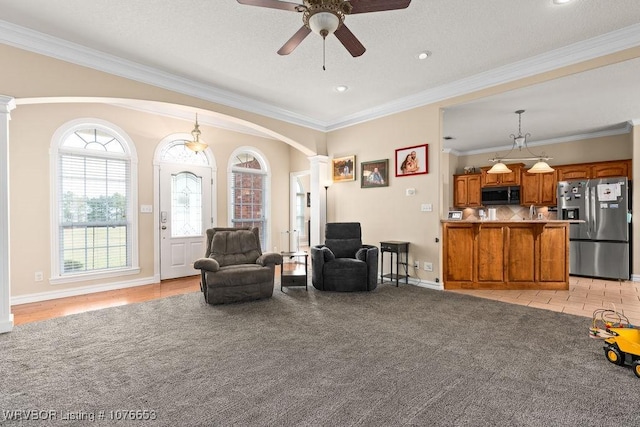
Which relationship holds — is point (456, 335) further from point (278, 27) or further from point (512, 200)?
point (512, 200)

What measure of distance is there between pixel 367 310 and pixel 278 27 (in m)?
3.08

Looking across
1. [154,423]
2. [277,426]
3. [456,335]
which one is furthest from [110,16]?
[456,335]

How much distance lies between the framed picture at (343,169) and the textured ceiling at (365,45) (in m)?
1.03

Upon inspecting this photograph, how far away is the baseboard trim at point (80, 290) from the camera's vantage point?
163 inches

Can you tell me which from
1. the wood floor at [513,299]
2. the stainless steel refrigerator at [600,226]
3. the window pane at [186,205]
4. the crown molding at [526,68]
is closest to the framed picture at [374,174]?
the crown molding at [526,68]

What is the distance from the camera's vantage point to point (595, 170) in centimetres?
612

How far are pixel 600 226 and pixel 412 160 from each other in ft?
12.1

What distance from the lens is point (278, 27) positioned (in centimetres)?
307

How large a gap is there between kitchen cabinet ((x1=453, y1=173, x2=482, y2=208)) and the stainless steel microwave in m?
0.17

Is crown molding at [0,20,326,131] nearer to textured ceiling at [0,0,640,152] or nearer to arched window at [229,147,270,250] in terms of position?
textured ceiling at [0,0,640,152]

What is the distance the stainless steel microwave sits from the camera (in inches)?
278

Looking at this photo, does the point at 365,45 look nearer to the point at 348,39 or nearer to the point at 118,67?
the point at 348,39

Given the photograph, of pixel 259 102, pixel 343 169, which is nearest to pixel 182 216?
pixel 259 102

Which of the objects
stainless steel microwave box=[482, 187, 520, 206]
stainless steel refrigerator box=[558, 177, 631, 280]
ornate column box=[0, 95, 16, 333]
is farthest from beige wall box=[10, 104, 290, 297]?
stainless steel refrigerator box=[558, 177, 631, 280]
